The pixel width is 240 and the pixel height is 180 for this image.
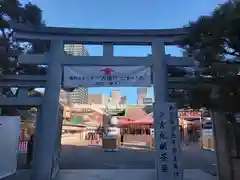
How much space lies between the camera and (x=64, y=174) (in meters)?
9.61

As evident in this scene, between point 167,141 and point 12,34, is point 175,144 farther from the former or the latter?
point 12,34

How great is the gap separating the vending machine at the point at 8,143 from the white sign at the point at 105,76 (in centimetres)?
199

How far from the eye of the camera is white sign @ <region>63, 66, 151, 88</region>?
8258 mm

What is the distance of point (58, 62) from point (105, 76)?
56.0 inches

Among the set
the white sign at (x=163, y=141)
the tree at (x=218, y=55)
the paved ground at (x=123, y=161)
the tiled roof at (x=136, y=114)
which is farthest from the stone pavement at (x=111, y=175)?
the tiled roof at (x=136, y=114)

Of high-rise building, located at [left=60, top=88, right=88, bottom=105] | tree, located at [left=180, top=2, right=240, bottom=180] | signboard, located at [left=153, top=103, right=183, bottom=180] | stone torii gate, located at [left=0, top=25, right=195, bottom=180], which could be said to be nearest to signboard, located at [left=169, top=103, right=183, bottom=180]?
signboard, located at [left=153, top=103, right=183, bottom=180]

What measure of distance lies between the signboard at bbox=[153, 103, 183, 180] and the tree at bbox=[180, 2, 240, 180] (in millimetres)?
859

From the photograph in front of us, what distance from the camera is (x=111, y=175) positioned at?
9.52 m

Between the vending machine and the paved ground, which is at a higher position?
the vending machine

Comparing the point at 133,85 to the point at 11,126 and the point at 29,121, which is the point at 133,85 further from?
the point at 29,121

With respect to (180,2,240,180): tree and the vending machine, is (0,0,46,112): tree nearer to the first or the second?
the vending machine

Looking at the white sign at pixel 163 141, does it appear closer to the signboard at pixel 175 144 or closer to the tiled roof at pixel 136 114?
the signboard at pixel 175 144

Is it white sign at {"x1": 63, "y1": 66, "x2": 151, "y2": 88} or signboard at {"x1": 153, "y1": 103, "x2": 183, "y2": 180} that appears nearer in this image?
signboard at {"x1": 153, "y1": 103, "x2": 183, "y2": 180}

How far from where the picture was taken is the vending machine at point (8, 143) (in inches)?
253
